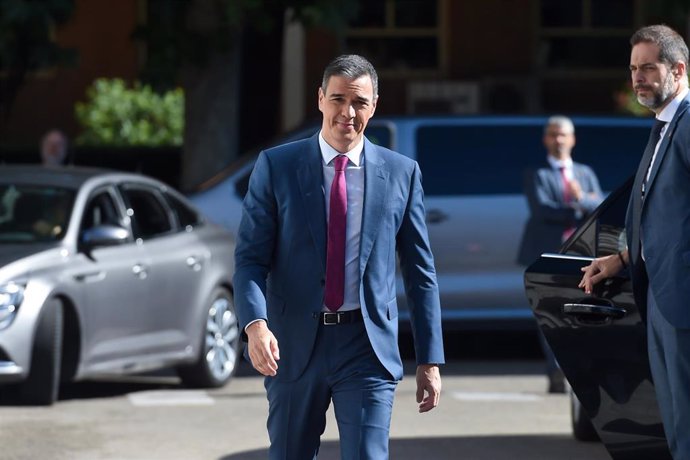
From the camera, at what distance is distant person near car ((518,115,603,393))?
12.1m

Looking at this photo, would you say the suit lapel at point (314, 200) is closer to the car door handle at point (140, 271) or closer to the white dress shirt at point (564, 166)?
the car door handle at point (140, 271)

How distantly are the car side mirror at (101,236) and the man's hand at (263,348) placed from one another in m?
5.90

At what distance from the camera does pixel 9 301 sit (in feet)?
35.3

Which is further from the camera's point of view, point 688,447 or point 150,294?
point 150,294

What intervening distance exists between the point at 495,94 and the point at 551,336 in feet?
62.8

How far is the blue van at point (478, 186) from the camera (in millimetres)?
14227

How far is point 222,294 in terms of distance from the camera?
1303cm

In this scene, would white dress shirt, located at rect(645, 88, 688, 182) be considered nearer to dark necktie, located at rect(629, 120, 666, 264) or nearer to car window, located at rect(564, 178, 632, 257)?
dark necktie, located at rect(629, 120, 666, 264)

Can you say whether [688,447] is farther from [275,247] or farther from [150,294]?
[150,294]

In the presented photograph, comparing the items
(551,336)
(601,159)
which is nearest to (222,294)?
(601,159)

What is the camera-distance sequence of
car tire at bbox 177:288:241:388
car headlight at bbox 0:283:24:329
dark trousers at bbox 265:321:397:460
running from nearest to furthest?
dark trousers at bbox 265:321:397:460 → car headlight at bbox 0:283:24:329 → car tire at bbox 177:288:241:388

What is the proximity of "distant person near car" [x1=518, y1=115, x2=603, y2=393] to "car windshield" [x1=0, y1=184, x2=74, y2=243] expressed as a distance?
3058 mm

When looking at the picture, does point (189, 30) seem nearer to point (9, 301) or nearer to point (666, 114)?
point (9, 301)

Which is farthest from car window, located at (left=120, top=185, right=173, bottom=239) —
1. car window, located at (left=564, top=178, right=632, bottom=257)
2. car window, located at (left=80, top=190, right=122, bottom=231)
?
car window, located at (left=564, top=178, right=632, bottom=257)
